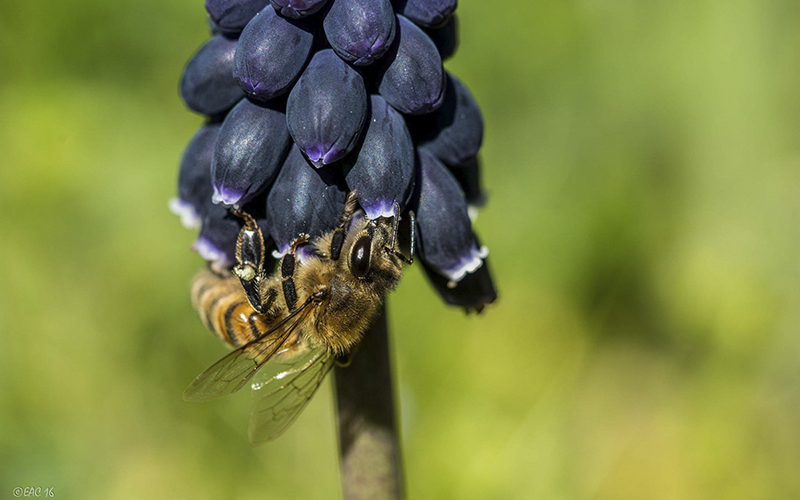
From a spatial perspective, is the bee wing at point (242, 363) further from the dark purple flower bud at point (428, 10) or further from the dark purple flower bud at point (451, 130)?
the dark purple flower bud at point (428, 10)

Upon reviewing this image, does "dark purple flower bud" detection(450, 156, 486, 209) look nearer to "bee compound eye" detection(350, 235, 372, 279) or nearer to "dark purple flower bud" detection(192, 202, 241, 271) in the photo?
"bee compound eye" detection(350, 235, 372, 279)

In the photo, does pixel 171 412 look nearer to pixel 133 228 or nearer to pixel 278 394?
pixel 133 228

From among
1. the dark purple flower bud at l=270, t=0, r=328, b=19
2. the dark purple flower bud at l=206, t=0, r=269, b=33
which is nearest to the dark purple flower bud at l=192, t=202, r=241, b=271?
the dark purple flower bud at l=206, t=0, r=269, b=33

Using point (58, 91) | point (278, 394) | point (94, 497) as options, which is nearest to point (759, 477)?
point (278, 394)

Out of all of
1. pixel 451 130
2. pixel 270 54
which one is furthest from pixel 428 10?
pixel 270 54

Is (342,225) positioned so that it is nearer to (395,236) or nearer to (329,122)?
(395,236)

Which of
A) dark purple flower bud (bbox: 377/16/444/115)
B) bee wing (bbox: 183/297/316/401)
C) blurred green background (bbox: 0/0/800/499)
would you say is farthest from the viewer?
blurred green background (bbox: 0/0/800/499)

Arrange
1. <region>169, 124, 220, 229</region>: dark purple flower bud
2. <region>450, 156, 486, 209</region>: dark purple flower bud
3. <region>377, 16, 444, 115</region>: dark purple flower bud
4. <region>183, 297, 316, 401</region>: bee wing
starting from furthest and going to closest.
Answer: <region>450, 156, 486, 209</region>: dark purple flower bud, <region>169, 124, 220, 229</region>: dark purple flower bud, <region>183, 297, 316, 401</region>: bee wing, <region>377, 16, 444, 115</region>: dark purple flower bud

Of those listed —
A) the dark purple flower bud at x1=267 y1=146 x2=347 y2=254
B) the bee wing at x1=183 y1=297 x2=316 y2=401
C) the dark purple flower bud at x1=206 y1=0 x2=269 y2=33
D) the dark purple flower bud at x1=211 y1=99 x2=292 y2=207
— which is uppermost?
the dark purple flower bud at x1=206 y1=0 x2=269 y2=33
